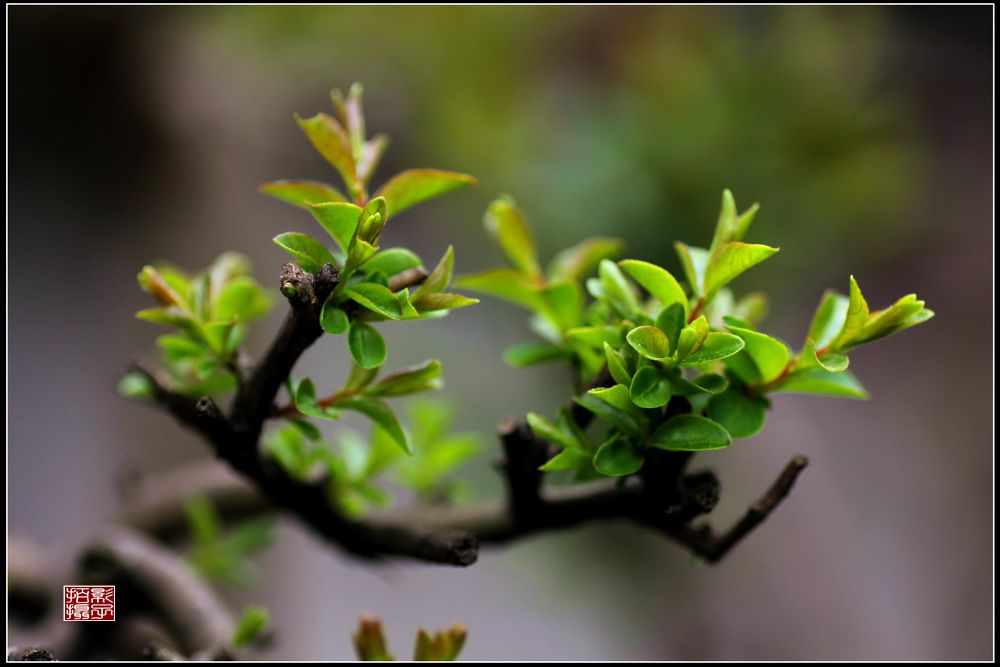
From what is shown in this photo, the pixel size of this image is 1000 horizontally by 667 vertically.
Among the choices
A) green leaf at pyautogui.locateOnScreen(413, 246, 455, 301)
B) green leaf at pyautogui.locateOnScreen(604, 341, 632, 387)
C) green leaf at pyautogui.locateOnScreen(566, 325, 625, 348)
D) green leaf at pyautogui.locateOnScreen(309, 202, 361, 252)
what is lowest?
green leaf at pyautogui.locateOnScreen(604, 341, 632, 387)

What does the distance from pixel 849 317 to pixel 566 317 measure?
0.37 feet

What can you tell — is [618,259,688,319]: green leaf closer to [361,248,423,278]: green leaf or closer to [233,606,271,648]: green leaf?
[361,248,423,278]: green leaf

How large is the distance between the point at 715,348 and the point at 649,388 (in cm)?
2

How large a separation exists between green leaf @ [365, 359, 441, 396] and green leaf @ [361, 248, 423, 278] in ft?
0.14

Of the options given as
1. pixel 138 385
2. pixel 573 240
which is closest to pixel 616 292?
pixel 138 385

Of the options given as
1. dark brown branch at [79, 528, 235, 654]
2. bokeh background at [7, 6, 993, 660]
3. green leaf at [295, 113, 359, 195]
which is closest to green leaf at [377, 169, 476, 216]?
green leaf at [295, 113, 359, 195]

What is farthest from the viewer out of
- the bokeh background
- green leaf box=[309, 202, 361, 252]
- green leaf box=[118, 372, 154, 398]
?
the bokeh background

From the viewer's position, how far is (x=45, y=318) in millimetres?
1037

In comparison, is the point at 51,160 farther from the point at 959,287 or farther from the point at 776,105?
the point at 959,287

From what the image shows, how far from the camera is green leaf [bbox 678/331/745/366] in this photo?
0.25m

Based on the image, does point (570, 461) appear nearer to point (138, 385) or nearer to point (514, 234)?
point (514, 234)

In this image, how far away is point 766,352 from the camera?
0.27 metres

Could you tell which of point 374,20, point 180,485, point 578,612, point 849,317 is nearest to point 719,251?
point 849,317

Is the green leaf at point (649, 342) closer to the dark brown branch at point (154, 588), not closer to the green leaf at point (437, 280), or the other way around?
the green leaf at point (437, 280)
